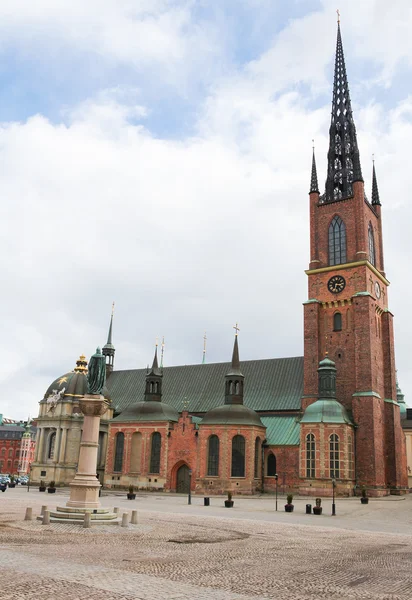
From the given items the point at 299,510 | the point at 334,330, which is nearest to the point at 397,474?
the point at 334,330

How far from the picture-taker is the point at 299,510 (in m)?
40.8

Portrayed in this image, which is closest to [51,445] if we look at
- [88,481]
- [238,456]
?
[238,456]

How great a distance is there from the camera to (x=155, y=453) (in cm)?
6775

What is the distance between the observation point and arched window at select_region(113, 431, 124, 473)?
2756 inches

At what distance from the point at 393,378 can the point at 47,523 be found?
52.5m

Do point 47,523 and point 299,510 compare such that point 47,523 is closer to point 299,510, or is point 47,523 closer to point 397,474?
point 299,510

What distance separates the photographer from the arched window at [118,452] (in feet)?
230

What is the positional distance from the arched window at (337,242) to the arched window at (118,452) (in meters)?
33.5

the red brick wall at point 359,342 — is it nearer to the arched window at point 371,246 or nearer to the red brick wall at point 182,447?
the arched window at point 371,246

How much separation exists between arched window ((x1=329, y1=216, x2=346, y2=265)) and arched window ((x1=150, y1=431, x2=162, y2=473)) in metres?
29.6

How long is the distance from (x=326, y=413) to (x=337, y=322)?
12.3 m

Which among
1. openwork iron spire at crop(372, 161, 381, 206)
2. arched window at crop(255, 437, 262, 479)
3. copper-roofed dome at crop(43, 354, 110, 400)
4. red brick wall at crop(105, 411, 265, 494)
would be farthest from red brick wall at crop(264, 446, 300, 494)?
openwork iron spire at crop(372, 161, 381, 206)

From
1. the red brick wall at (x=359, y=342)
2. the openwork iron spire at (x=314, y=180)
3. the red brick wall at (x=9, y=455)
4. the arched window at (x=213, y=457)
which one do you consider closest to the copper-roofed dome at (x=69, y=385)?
the arched window at (x=213, y=457)

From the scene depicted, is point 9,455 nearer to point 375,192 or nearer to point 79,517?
point 375,192
